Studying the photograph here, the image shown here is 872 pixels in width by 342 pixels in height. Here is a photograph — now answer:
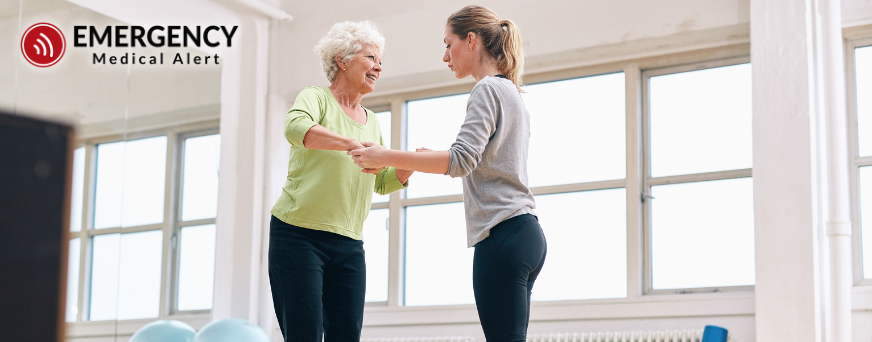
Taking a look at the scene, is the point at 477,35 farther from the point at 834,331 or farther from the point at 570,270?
the point at 570,270

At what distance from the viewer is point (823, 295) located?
345cm

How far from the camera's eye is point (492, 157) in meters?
1.78

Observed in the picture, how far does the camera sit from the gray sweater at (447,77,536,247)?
172 cm

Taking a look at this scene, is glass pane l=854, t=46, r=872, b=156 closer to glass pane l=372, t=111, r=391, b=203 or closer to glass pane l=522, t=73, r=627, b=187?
glass pane l=522, t=73, r=627, b=187

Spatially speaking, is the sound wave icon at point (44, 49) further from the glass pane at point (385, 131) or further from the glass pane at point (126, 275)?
the glass pane at point (385, 131)

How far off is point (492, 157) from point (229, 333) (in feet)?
8.35

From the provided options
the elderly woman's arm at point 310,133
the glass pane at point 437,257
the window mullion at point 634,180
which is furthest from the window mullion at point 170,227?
the elderly woman's arm at point 310,133

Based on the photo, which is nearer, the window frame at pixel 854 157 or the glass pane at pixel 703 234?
the window frame at pixel 854 157

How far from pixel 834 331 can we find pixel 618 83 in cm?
176

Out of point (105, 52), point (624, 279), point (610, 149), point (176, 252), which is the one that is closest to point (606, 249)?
point (624, 279)

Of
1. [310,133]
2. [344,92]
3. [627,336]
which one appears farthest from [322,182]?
[627,336]

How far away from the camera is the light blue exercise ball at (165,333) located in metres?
3.91

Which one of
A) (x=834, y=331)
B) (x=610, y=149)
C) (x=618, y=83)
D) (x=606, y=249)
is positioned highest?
(x=618, y=83)

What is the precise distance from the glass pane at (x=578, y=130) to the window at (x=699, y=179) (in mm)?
186
